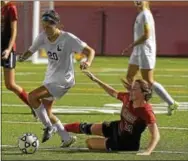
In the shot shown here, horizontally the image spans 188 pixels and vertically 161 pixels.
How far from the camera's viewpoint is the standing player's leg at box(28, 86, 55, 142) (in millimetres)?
9508

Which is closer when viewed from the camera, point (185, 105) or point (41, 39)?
point (41, 39)

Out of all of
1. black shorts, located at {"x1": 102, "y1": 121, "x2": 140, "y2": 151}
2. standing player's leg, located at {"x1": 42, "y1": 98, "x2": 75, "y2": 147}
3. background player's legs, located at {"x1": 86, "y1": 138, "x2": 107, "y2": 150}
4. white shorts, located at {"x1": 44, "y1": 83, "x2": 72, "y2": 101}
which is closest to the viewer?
black shorts, located at {"x1": 102, "y1": 121, "x2": 140, "y2": 151}

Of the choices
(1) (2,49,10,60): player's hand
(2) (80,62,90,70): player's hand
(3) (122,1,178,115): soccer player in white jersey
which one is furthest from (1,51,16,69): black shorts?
(2) (80,62,90,70): player's hand

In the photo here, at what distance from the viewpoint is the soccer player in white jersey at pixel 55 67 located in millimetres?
9539

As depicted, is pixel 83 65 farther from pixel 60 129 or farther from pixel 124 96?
pixel 60 129

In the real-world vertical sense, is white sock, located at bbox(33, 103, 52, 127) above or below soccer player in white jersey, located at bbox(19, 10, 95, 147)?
below

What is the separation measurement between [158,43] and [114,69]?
12489 mm

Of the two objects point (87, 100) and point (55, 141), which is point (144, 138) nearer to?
point (55, 141)

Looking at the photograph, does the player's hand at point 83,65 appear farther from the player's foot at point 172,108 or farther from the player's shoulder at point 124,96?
the player's foot at point 172,108

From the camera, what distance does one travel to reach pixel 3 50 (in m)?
12.0

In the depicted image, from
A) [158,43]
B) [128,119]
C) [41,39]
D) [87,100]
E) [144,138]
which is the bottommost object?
[158,43]

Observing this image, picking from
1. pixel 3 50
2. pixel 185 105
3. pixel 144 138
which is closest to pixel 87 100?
pixel 185 105

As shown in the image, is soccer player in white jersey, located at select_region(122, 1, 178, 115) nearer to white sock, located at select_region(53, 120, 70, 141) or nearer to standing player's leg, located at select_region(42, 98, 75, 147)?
standing player's leg, located at select_region(42, 98, 75, 147)

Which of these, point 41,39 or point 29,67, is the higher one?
point 41,39
